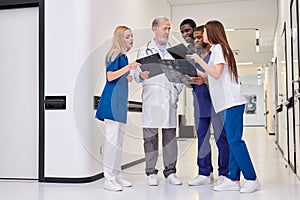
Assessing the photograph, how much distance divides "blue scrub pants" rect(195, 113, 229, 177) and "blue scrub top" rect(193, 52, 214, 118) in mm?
57

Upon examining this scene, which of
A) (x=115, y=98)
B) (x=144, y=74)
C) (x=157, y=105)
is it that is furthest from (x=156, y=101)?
(x=115, y=98)

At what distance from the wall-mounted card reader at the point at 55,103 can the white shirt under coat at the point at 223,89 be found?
1.44 m

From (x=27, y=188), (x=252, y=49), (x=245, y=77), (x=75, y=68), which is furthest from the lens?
(x=245, y=77)

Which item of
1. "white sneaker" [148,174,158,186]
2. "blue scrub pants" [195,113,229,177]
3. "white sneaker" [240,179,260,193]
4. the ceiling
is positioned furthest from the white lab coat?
the ceiling

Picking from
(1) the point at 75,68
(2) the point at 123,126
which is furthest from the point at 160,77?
(1) the point at 75,68

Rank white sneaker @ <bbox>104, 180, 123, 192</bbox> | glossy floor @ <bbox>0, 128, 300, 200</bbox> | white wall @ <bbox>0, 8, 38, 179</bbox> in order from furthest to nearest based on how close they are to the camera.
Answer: white wall @ <bbox>0, 8, 38, 179</bbox> < white sneaker @ <bbox>104, 180, 123, 192</bbox> < glossy floor @ <bbox>0, 128, 300, 200</bbox>

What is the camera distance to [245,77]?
67.1 ft

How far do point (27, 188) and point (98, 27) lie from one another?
1.75 meters

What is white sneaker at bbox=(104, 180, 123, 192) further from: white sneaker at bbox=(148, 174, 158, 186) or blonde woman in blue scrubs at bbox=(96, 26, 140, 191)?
Result: white sneaker at bbox=(148, 174, 158, 186)

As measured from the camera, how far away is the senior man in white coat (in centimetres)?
345

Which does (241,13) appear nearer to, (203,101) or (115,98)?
(203,101)

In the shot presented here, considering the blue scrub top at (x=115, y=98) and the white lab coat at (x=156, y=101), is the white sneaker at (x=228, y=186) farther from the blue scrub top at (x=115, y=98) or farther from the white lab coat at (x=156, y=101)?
the blue scrub top at (x=115, y=98)

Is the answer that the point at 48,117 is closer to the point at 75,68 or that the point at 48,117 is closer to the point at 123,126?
the point at 75,68

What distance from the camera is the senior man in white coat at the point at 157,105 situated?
11.3 feet
